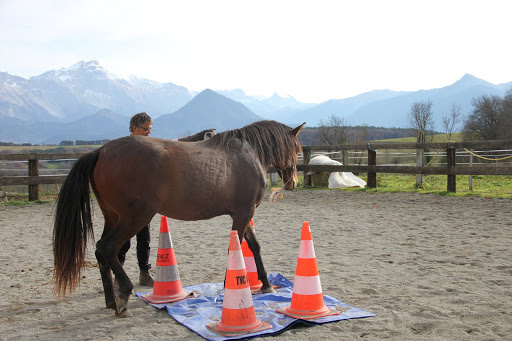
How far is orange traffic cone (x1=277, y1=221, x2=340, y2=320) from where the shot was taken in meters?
3.32

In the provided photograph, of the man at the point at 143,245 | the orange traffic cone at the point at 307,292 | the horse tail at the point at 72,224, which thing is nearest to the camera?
the orange traffic cone at the point at 307,292

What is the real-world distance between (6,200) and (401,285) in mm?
11528

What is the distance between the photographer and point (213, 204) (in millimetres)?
3844

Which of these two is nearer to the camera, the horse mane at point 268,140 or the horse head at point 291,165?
the horse mane at point 268,140

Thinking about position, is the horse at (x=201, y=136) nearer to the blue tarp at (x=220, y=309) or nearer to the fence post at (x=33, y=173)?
the blue tarp at (x=220, y=309)

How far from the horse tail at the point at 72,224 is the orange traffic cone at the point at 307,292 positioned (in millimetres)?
1882

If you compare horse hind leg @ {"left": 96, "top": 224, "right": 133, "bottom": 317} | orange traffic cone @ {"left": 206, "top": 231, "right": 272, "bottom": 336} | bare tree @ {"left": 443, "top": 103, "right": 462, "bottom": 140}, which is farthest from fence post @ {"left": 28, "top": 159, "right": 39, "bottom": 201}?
bare tree @ {"left": 443, "top": 103, "right": 462, "bottom": 140}

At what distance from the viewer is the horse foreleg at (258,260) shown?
4098 millimetres

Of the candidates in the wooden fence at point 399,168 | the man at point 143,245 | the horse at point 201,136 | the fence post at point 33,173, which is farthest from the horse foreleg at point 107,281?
the fence post at point 33,173

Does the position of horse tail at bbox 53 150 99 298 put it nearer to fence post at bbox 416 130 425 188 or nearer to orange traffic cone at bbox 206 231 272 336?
orange traffic cone at bbox 206 231 272 336

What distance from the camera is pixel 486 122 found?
29.8 meters

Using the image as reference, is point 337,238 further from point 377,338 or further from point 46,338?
point 46,338

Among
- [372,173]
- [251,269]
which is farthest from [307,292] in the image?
[372,173]

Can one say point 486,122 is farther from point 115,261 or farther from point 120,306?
point 120,306
